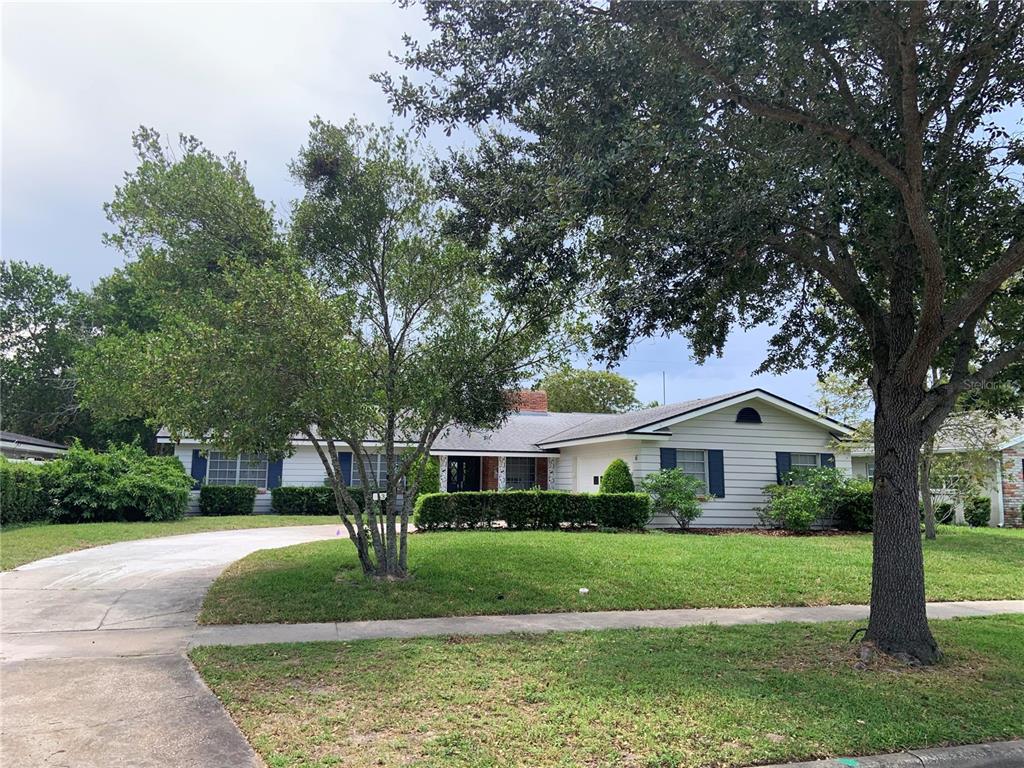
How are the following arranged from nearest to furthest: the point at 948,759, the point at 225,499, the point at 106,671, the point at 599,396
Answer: the point at 948,759
the point at 106,671
the point at 225,499
the point at 599,396

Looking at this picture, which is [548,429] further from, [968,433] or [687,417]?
[968,433]

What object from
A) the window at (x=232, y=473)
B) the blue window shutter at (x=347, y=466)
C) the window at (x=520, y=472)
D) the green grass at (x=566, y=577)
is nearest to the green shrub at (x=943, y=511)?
the green grass at (x=566, y=577)

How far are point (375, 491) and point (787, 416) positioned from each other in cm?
1372

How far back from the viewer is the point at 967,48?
19.8 ft

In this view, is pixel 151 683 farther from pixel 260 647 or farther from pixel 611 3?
pixel 611 3

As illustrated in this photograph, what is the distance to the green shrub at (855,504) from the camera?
18.3 meters

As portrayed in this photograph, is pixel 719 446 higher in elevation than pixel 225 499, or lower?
higher

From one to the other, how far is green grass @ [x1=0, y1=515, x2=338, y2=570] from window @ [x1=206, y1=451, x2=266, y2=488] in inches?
90.8

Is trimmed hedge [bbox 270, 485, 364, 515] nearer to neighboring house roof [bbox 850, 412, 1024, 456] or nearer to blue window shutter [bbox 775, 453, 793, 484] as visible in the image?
blue window shutter [bbox 775, 453, 793, 484]

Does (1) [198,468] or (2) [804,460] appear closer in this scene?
(2) [804,460]

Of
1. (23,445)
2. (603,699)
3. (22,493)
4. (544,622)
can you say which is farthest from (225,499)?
(603,699)

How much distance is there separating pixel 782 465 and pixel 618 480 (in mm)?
5197

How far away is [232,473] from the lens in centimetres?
2352

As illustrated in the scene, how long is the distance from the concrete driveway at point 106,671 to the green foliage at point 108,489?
7079 mm
